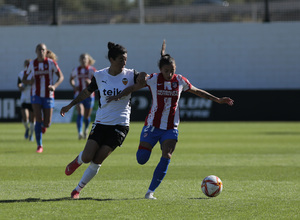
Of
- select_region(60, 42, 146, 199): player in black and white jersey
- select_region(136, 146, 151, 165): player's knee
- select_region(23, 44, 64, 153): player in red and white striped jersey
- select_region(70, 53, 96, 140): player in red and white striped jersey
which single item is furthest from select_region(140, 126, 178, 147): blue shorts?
select_region(70, 53, 96, 140): player in red and white striped jersey

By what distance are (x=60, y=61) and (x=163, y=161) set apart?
22779 mm

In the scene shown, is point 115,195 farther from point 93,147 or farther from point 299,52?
point 299,52

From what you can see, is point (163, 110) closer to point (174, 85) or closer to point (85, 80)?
point (174, 85)

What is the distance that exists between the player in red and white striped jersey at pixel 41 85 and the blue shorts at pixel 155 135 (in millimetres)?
5559

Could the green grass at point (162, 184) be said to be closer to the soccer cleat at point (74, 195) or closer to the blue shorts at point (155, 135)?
the soccer cleat at point (74, 195)

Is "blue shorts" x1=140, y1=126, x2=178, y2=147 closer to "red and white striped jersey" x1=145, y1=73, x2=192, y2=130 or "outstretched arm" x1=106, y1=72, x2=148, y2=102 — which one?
"red and white striped jersey" x1=145, y1=73, x2=192, y2=130

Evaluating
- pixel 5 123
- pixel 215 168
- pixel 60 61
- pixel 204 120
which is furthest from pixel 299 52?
pixel 215 168

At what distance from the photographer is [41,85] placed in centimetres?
1311

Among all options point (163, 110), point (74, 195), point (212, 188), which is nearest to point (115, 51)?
point (163, 110)

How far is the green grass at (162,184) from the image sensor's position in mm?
6594

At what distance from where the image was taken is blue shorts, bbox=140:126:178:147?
25.1 ft

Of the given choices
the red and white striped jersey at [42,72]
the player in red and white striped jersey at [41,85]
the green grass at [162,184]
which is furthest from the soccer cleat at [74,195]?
the red and white striped jersey at [42,72]

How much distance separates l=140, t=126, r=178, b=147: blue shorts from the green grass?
71 cm

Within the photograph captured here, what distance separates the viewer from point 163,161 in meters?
7.52
